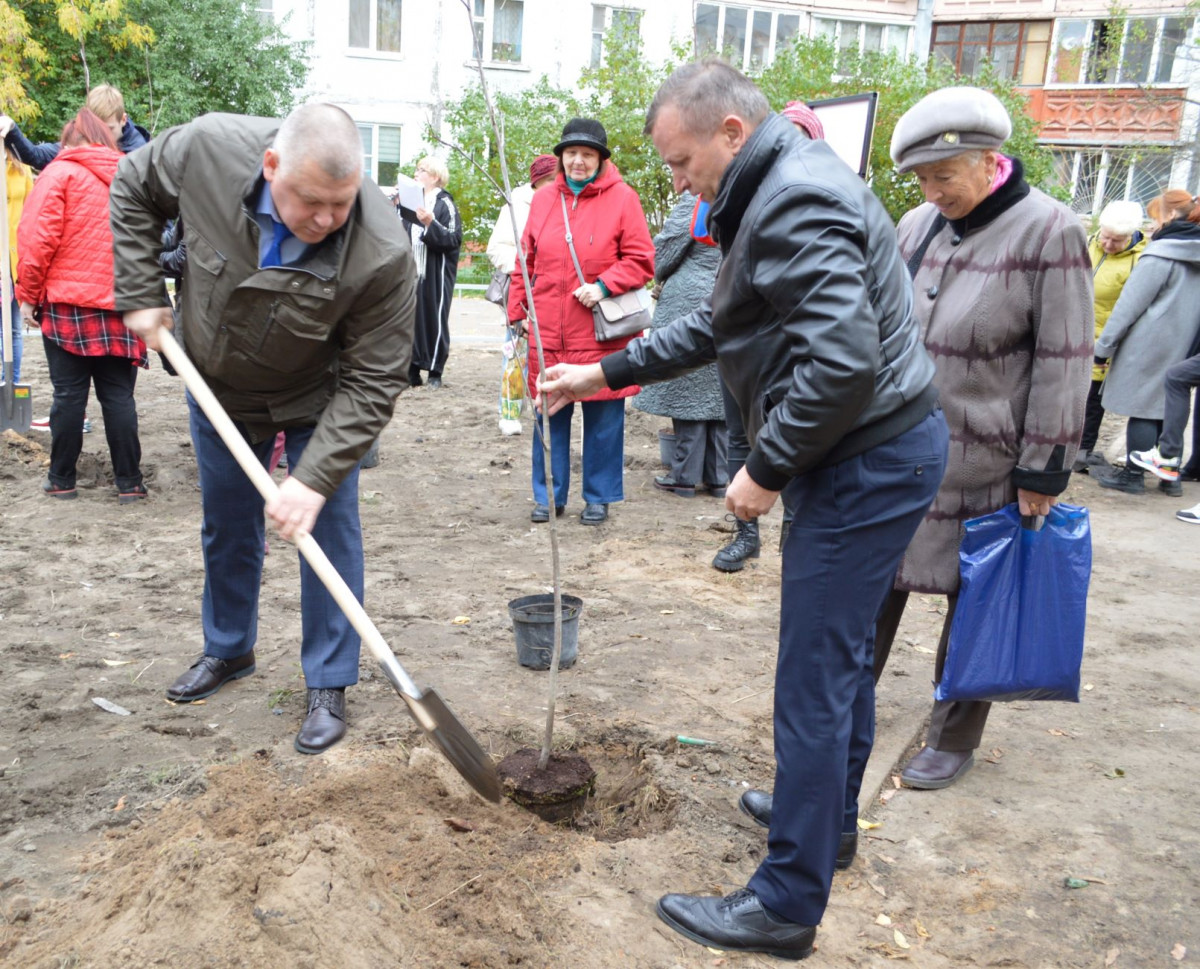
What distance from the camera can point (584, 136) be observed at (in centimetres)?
593

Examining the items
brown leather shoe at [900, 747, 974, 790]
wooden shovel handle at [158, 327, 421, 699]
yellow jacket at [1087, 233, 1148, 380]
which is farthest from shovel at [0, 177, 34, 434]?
yellow jacket at [1087, 233, 1148, 380]

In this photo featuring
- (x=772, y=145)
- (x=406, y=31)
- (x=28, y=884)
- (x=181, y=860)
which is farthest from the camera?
(x=406, y=31)

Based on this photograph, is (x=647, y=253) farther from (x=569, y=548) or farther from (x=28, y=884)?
(x=28, y=884)

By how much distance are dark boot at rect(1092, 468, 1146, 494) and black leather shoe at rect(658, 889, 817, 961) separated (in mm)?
6571

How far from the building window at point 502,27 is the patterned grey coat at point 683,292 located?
24.0 m

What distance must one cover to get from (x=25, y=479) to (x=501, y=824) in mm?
4972

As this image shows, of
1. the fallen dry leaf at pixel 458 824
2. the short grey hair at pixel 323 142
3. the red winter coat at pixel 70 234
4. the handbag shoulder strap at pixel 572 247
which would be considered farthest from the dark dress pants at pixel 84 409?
the fallen dry leaf at pixel 458 824

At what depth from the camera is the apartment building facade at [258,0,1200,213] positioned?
27.7 meters

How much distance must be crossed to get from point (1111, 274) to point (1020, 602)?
6.10 meters

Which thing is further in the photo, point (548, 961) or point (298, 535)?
point (298, 535)

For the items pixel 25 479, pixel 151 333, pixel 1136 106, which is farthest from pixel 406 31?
pixel 151 333

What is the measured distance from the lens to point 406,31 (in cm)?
2788

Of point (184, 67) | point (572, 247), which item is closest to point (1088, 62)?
point (184, 67)

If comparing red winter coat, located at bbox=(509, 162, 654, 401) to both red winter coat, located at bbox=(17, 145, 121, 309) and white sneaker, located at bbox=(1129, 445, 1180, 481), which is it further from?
white sneaker, located at bbox=(1129, 445, 1180, 481)
